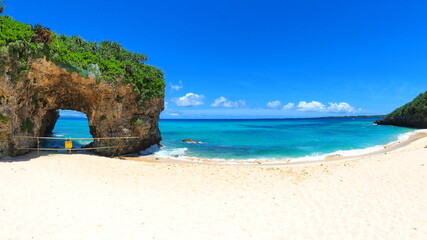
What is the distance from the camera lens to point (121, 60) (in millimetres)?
22656

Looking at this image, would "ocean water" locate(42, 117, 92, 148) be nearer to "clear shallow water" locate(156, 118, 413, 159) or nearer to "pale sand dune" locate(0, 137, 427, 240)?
"clear shallow water" locate(156, 118, 413, 159)

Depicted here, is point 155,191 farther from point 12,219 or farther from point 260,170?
point 260,170

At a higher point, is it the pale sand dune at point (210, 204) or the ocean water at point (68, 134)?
the ocean water at point (68, 134)

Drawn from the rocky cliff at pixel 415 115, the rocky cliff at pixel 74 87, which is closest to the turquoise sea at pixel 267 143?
the rocky cliff at pixel 74 87

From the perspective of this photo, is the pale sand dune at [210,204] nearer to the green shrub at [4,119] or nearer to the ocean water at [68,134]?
the green shrub at [4,119]

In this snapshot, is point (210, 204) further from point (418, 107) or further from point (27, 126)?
point (418, 107)

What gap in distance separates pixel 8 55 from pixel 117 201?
13318 millimetres

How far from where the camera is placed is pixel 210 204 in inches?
351

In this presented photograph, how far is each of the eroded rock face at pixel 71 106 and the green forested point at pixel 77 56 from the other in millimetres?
608

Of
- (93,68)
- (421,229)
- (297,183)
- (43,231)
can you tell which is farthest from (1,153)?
(421,229)

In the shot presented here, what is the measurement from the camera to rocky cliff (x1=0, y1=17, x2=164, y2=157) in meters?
14.9

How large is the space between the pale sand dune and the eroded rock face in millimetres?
3545

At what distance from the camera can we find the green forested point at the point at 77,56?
15031 mm

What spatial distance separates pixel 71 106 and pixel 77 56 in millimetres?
4959
